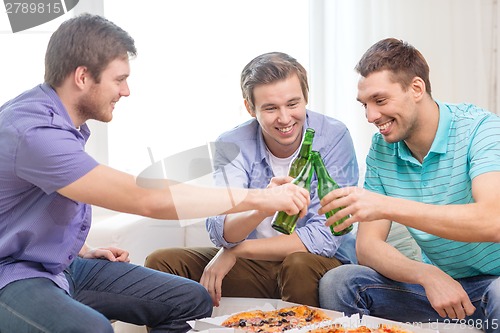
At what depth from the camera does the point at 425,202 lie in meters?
2.22

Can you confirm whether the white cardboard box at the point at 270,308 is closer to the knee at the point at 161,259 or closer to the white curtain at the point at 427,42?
the knee at the point at 161,259

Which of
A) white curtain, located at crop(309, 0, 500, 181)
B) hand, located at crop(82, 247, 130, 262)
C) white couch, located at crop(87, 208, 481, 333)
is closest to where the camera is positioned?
hand, located at crop(82, 247, 130, 262)

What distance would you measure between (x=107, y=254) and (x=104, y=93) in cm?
55

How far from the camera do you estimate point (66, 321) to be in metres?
1.73

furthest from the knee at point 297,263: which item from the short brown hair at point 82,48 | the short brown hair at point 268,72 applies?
the short brown hair at point 82,48

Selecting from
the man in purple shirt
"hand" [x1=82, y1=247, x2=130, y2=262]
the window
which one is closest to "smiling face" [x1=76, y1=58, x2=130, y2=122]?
the man in purple shirt

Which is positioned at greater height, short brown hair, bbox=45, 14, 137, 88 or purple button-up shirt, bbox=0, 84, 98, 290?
short brown hair, bbox=45, 14, 137, 88

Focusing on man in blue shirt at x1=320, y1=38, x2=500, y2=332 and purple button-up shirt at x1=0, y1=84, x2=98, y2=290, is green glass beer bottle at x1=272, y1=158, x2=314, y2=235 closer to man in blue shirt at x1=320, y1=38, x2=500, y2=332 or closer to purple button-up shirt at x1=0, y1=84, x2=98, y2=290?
man in blue shirt at x1=320, y1=38, x2=500, y2=332

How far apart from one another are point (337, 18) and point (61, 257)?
6.63ft

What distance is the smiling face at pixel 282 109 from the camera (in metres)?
2.45

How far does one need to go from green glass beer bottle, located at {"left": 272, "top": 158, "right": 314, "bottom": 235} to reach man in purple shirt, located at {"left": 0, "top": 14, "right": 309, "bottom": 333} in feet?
0.31

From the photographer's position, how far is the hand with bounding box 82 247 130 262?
228 cm

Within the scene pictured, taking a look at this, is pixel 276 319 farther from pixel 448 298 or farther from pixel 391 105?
pixel 391 105

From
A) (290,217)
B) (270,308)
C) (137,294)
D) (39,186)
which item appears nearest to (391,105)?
(290,217)
